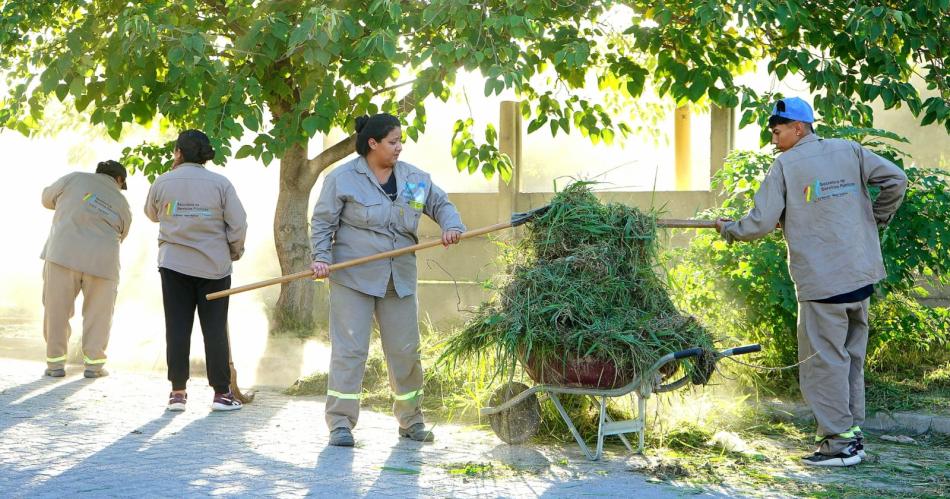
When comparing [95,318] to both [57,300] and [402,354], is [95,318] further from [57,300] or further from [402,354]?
[402,354]

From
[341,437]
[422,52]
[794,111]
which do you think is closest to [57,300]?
[422,52]

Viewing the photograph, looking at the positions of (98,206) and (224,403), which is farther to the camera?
(98,206)

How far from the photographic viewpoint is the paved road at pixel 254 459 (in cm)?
478

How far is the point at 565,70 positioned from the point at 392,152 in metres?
3.55

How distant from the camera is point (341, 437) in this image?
5844 millimetres

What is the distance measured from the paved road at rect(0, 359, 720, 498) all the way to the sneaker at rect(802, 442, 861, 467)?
0.95 metres

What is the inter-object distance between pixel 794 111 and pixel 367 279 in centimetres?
243

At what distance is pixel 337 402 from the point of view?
5.99m

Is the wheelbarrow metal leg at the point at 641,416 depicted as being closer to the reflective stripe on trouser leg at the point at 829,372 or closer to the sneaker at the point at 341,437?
the reflective stripe on trouser leg at the point at 829,372

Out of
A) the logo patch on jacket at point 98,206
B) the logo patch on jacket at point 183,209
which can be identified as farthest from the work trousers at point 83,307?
the logo patch on jacket at point 183,209

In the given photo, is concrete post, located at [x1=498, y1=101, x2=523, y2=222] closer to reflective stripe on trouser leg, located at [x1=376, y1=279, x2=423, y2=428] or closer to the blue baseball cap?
reflective stripe on trouser leg, located at [x1=376, y1=279, x2=423, y2=428]

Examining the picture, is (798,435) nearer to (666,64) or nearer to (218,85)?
(666,64)

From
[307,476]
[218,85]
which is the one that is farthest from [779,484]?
[218,85]

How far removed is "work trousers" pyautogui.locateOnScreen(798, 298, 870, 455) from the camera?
18.0 ft
